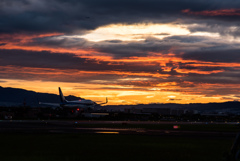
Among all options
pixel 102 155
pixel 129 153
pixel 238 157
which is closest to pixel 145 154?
pixel 129 153

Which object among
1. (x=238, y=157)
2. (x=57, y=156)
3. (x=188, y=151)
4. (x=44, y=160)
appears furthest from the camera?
(x=188, y=151)

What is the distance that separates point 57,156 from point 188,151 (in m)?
12.2

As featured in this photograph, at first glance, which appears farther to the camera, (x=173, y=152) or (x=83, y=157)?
(x=173, y=152)

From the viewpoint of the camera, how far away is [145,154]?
33.0 m

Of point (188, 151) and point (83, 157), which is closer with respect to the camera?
point (83, 157)

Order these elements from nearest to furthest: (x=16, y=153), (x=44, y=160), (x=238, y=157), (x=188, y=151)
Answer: (x=238, y=157) < (x=44, y=160) < (x=16, y=153) < (x=188, y=151)

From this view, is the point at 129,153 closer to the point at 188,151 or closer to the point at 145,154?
the point at 145,154

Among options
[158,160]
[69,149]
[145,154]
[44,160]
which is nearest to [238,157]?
[158,160]

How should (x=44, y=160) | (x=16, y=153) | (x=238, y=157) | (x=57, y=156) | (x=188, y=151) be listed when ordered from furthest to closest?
(x=188, y=151) → (x=16, y=153) → (x=57, y=156) → (x=44, y=160) → (x=238, y=157)

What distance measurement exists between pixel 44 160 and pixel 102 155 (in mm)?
5051

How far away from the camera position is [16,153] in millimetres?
33219

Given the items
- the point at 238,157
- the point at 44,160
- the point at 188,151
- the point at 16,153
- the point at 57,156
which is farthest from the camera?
the point at 188,151

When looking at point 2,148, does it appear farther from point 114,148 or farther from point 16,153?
point 114,148

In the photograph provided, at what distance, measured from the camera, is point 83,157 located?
30266 mm
